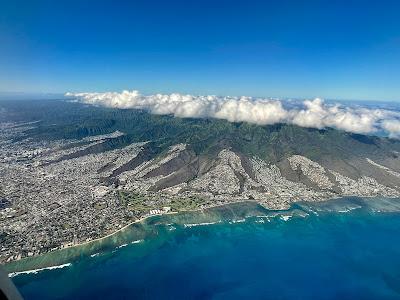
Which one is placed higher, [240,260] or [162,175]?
[240,260]

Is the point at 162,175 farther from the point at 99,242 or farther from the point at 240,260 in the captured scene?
the point at 240,260

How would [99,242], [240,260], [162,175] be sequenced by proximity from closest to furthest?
1. [240,260]
2. [99,242]
3. [162,175]

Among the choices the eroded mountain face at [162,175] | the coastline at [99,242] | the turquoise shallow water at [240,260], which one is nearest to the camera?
the turquoise shallow water at [240,260]

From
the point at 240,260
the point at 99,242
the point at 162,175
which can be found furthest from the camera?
the point at 162,175

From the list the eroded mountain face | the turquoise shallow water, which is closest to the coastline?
the turquoise shallow water

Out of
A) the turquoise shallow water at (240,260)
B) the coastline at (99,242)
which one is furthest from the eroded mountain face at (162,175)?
the turquoise shallow water at (240,260)

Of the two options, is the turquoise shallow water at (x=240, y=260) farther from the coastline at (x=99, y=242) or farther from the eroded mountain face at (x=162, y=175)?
the eroded mountain face at (x=162, y=175)

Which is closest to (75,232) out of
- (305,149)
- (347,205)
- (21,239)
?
(21,239)

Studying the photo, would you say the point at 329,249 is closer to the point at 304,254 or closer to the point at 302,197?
the point at 304,254

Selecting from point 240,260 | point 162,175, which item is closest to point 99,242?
point 240,260
